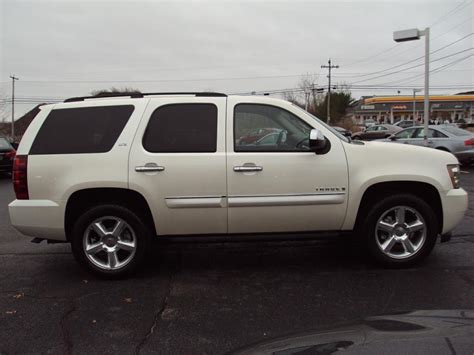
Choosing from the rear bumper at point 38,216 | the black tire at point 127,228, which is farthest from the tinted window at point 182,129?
the rear bumper at point 38,216

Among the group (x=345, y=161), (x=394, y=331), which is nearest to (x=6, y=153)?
(x=345, y=161)

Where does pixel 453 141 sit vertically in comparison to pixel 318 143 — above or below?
below

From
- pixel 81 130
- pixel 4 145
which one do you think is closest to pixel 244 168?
pixel 81 130

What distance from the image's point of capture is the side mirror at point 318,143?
4.53 m

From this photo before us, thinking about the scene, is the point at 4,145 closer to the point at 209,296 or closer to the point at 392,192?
the point at 209,296

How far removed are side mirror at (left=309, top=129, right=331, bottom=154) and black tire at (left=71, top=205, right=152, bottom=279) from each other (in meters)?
1.94

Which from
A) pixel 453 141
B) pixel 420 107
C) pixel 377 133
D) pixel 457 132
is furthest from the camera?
pixel 420 107

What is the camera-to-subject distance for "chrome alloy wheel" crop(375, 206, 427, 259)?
494 cm

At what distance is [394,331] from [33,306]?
3348 mm

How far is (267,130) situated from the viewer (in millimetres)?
4938

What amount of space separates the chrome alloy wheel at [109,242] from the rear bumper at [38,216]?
0.32 meters

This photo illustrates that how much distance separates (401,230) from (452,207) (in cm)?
59

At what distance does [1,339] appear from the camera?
352 cm

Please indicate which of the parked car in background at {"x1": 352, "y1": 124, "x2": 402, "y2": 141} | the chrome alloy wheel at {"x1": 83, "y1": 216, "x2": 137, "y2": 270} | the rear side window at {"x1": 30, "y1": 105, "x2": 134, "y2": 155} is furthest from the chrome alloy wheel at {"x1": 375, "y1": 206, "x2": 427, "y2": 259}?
the parked car in background at {"x1": 352, "y1": 124, "x2": 402, "y2": 141}
